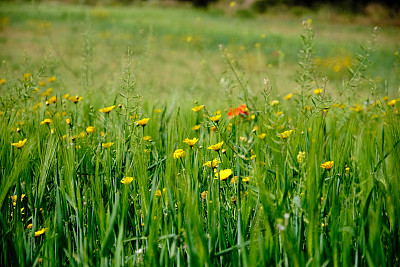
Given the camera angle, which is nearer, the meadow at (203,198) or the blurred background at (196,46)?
the meadow at (203,198)

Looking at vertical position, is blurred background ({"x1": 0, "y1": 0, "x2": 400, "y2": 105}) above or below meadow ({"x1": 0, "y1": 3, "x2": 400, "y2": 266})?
above

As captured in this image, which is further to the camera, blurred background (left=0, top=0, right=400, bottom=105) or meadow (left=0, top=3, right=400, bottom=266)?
blurred background (left=0, top=0, right=400, bottom=105)

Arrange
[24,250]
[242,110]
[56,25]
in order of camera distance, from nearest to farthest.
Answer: [24,250] → [242,110] → [56,25]

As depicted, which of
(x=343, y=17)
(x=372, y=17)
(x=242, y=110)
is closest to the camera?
(x=242, y=110)

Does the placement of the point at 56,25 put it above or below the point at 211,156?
above

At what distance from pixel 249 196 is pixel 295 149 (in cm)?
20

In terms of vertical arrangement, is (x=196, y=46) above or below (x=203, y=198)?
above

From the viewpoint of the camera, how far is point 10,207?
0.88m

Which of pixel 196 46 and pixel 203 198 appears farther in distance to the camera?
pixel 196 46

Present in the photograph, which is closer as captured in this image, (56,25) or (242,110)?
(242,110)

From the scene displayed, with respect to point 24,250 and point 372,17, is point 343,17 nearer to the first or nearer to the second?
point 372,17

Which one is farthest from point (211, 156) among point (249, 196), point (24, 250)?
point (24, 250)

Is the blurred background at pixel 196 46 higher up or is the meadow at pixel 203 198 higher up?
the blurred background at pixel 196 46

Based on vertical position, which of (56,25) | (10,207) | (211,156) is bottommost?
(10,207)
